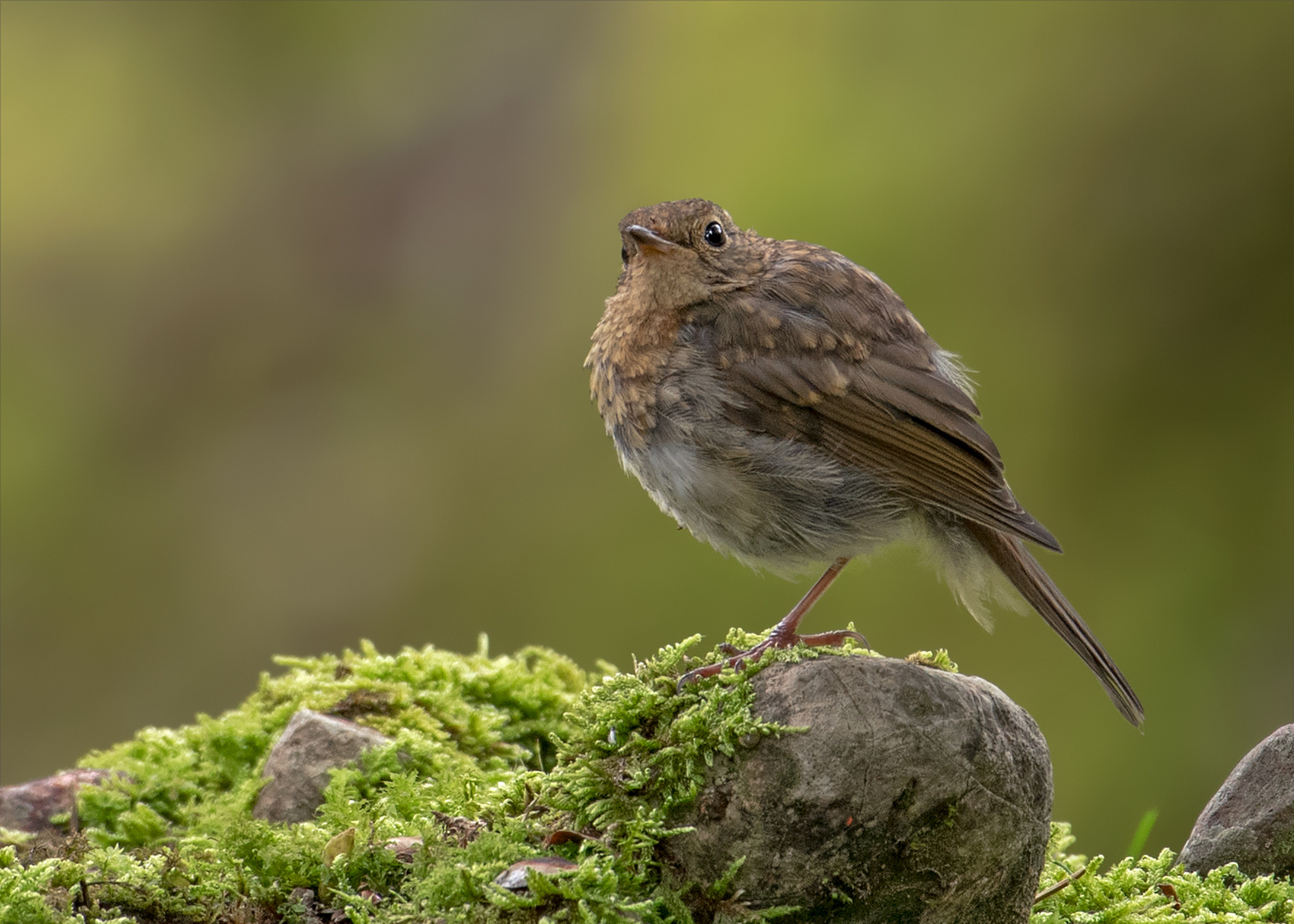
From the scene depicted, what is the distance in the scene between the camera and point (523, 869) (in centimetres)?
255

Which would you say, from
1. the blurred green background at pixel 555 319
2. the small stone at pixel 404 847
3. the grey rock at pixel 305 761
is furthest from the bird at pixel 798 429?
the blurred green background at pixel 555 319

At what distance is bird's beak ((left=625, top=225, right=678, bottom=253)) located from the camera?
340cm

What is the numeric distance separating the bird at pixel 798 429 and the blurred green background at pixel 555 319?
1.86m

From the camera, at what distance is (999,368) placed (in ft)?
17.0

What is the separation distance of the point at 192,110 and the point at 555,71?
8.03 ft

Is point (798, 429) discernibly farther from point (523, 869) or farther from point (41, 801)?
point (41, 801)

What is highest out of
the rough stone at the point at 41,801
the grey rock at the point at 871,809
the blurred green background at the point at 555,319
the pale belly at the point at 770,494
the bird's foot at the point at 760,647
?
the blurred green background at the point at 555,319

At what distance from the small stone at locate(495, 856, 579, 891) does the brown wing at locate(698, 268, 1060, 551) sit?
49.6 inches

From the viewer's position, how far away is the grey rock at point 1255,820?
311 centimetres

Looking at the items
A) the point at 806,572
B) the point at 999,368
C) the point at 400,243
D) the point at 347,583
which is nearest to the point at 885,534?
the point at 806,572

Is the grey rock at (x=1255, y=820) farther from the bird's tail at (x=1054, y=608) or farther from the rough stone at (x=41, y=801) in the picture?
the rough stone at (x=41, y=801)

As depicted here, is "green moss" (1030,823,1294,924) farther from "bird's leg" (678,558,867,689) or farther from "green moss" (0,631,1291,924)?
"bird's leg" (678,558,867,689)

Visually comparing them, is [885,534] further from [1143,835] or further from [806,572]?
[1143,835]

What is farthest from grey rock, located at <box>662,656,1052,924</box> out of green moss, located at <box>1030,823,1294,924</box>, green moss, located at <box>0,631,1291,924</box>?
green moss, located at <box>1030,823,1294,924</box>
